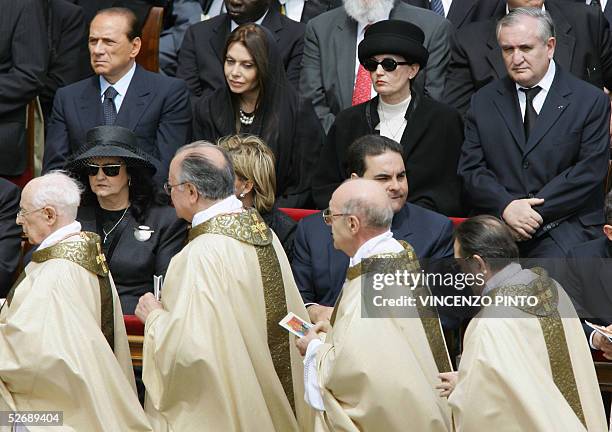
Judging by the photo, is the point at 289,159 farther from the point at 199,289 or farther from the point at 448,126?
the point at 199,289

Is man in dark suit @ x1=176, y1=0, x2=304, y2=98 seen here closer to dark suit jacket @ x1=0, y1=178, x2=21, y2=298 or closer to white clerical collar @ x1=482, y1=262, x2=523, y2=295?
dark suit jacket @ x1=0, y1=178, x2=21, y2=298

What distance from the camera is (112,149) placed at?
27.3ft

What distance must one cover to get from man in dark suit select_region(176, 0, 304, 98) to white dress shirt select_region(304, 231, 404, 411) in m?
3.25

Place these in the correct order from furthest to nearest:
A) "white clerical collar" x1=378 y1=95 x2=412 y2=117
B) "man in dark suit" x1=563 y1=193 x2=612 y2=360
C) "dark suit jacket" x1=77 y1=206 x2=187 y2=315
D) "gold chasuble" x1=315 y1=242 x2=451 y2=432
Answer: "white clerical collar" x1=378 y1=95 x2=412 y2=117
"dark suit jacket" x1=77 y1=206 x2=187 y2=315
"man in dark suit" x1=563 y1=193 x2=612 y2=360
"gold chasuble" x1=315 y1=242 x2=451 y2=432

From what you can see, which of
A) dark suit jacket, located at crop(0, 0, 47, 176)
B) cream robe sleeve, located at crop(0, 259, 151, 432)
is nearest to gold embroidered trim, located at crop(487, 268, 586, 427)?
cream robe sleeve, located at crop(0, 259, 151, 432)

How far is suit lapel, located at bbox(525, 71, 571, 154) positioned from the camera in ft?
27.9

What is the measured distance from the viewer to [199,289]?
6910mm

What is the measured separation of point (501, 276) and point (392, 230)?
1633 mm

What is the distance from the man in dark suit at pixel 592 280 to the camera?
7.70m

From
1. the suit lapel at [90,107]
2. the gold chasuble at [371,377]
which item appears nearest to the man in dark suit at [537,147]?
the gold chasuble at [371,377]

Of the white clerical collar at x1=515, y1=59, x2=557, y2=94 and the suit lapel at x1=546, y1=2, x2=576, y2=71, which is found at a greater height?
the suit lapel at x1=546, y1=2, x2=576, y2=71

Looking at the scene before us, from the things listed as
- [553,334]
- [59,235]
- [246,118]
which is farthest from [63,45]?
[553,334]

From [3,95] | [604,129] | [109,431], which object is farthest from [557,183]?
[3,95]

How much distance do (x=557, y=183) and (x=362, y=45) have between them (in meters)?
1.59
